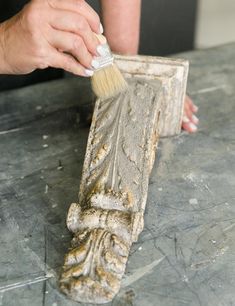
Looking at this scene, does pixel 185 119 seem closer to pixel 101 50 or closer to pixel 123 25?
pixel 123 25

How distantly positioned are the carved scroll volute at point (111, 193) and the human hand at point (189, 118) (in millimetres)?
204

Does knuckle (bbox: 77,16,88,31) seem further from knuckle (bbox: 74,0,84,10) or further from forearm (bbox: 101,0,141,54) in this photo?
forearm (bbox: 101,0,141,54)

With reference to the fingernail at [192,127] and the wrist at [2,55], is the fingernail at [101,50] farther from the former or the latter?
the fingernail at [192,127]

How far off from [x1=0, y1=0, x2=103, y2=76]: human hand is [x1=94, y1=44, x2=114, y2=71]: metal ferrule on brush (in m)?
0.01

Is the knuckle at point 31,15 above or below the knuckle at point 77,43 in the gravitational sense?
above

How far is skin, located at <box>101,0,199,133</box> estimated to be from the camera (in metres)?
1.66

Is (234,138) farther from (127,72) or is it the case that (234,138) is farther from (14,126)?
(14,126)

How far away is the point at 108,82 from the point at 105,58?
0.28 feet

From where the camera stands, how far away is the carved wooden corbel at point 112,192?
3.81ft

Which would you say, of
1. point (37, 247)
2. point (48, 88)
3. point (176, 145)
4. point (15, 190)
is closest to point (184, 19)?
point (48, 88)

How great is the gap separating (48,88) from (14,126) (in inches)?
10.7

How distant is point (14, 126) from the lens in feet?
5.74

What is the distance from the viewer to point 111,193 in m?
1.29

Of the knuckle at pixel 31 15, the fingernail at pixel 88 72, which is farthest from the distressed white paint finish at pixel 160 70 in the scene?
the knuckle at pixel 31 15
